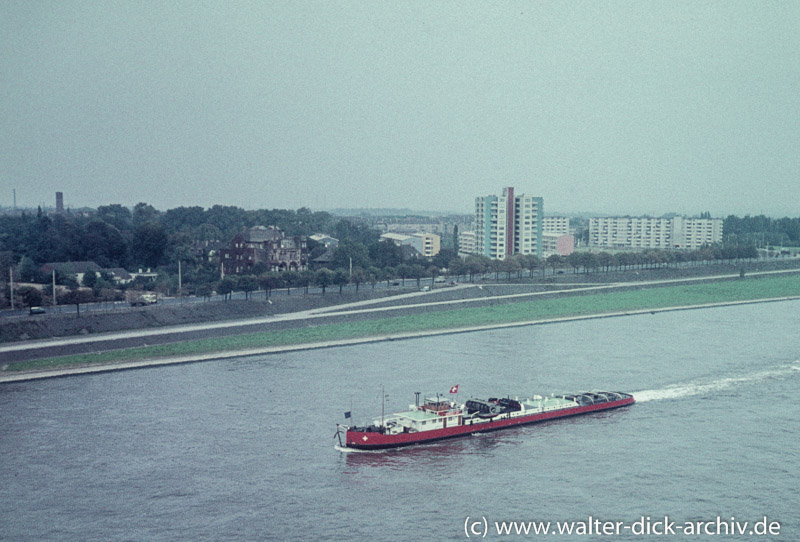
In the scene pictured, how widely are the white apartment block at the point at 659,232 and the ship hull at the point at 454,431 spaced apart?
3969 centimetres

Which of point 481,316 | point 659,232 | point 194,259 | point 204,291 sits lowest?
point 481,316

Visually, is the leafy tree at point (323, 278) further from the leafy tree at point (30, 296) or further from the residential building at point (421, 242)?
→ the residential building at point (421, 242)

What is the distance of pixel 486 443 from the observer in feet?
34.4

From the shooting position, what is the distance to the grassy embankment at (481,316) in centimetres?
1554

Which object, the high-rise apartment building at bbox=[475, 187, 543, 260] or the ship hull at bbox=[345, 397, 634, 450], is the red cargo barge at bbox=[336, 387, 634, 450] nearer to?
the ship hull at bbox=[345, 397, 634, 450]

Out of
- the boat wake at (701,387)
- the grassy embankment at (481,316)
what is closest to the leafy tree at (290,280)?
the grassy embankment at (481,316)

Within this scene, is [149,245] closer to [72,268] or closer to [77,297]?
[72,268]

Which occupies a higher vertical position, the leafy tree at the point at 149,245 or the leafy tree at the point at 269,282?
the leafy tree at the point at 149,245

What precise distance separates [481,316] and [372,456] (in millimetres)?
12608

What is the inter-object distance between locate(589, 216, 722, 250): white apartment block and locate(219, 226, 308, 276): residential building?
30874mm

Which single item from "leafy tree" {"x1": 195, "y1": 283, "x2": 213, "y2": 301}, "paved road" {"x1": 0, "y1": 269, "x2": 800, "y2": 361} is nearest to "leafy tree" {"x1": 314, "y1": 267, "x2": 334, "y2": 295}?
"paved road" {"x1": 0, "y1": 269, "x2": 800, "y2": 361}

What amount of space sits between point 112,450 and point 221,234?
2557 centimetres

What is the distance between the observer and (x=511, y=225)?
3728cm

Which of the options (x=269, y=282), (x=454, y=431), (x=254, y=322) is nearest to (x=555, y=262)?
(x=269, y=282)
